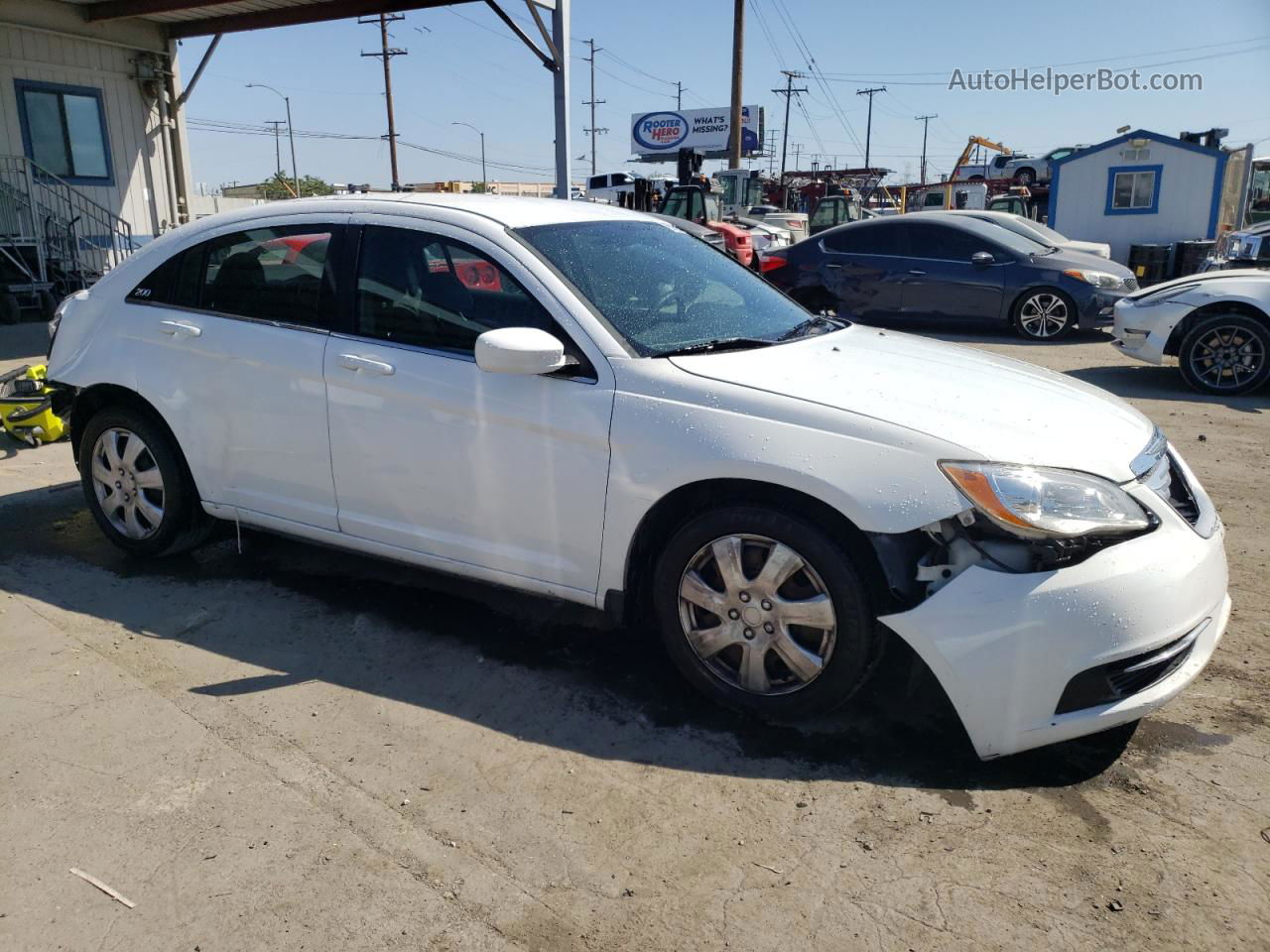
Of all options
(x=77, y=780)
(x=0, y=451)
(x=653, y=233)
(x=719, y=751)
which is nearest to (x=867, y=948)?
(x=719, y=751)

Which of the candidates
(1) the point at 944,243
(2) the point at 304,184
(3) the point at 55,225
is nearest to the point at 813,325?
(1) the point at 944,243

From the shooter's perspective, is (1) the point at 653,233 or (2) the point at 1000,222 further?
(2) the point at 1000,222

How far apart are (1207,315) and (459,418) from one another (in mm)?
7488

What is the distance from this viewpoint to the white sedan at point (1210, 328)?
8.22 meters

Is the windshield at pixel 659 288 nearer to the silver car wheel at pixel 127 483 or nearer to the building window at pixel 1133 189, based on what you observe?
the silver car wheel at pixel 127 483

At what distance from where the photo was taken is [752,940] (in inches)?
90.0

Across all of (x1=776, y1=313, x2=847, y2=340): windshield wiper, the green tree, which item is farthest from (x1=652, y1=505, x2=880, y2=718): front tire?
the green tree

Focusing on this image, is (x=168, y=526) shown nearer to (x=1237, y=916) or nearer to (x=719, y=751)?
(x=719, y=751)

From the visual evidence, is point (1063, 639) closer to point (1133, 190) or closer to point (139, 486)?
point (139, 486)

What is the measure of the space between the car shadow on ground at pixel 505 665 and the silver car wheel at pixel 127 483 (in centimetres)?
21

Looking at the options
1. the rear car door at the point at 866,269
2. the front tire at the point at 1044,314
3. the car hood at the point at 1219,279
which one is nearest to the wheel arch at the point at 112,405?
the car hood at the point at 1219,279

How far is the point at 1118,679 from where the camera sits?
9.02 feet

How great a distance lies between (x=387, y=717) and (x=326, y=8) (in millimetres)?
13876

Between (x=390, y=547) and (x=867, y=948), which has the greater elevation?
(x=390, y=547)
